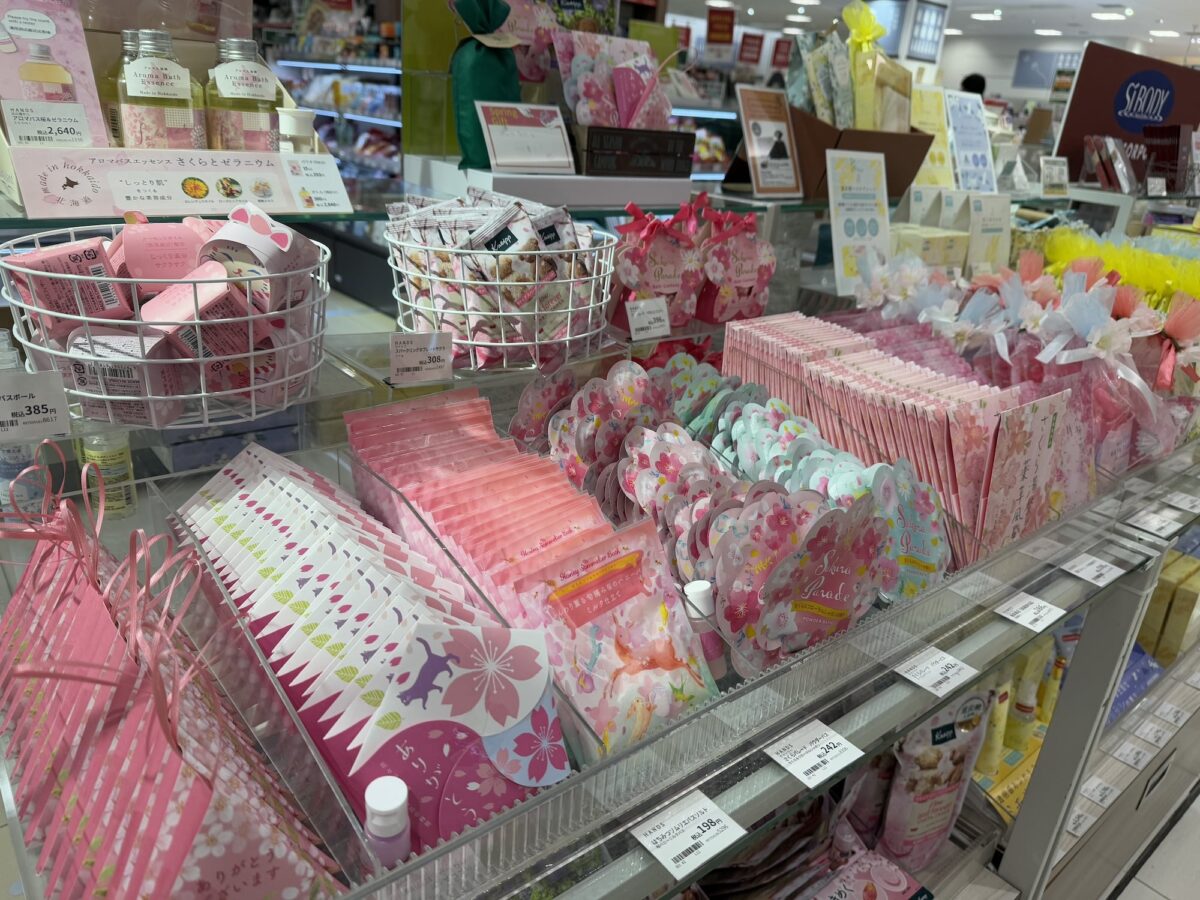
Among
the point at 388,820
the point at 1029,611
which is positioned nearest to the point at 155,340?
the point at 388,820

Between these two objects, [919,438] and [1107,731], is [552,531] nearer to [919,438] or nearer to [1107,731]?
[919,438]

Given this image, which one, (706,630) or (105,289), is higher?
(105,289)

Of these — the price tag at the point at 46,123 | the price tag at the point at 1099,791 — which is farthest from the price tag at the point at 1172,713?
the price tag at the point at 46,123

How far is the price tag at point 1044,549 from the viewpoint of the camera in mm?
1171

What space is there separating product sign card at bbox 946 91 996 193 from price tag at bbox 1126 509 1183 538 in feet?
5.54

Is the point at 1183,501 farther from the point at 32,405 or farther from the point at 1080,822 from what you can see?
the point at 32,405

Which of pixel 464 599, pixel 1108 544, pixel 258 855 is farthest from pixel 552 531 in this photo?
pixel 1108 544

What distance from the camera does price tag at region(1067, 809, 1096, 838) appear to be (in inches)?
70.1

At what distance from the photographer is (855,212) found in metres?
2.15

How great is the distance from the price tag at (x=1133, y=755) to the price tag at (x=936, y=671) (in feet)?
4.42

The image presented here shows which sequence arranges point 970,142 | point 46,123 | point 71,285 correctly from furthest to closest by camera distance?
point 970,142 < point 46,123 < point 71,285

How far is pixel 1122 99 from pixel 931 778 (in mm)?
2854

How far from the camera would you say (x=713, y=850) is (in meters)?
0.73

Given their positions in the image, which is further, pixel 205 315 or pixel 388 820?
pixel 205 315
